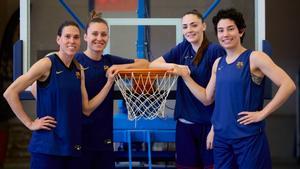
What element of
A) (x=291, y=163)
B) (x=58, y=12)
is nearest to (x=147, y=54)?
(x=58, y=12)

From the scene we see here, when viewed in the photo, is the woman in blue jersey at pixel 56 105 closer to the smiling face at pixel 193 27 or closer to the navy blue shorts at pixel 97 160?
the navy blue shorts at pixel 97 160

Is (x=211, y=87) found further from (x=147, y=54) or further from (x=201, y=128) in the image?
(x=147, y=54)

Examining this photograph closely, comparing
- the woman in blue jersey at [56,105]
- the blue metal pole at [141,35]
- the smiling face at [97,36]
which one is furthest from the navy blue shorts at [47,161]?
the blue metal pole at [141,35]

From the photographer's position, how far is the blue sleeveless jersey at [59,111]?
2.43 m

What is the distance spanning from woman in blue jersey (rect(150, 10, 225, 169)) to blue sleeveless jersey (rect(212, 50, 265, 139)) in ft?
1.04

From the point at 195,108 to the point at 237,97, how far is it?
424 millimetres

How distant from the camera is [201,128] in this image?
2.76 meters

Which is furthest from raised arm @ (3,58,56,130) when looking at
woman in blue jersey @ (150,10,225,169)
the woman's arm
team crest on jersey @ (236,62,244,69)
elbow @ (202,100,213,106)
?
team crest on jersey @ (236,62,244,69)

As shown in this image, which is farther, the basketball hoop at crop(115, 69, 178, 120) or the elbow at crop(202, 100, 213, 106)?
the basketball hoop at crop(115, 69, 178, 120)

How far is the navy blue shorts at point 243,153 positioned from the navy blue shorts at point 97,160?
0.71 m

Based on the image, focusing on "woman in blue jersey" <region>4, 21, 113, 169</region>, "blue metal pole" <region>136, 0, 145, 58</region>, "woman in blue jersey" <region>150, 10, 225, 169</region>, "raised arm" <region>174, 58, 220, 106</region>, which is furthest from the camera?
"blue metal pole" <region>136, 0, 145, 58</region>

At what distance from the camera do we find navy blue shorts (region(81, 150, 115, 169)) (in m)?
2.76

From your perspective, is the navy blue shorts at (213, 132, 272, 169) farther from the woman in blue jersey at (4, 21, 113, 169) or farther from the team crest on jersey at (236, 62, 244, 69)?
the woman in blue jersey at (4, 21, 113, 169)

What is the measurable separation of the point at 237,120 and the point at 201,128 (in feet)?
1.34
